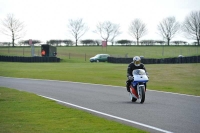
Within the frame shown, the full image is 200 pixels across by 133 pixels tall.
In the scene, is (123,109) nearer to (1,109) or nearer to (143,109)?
(143,109)

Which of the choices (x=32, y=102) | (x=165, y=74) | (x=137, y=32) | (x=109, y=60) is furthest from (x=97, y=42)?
(x=32, y=102)

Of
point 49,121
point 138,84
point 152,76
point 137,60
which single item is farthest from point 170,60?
point 49,121

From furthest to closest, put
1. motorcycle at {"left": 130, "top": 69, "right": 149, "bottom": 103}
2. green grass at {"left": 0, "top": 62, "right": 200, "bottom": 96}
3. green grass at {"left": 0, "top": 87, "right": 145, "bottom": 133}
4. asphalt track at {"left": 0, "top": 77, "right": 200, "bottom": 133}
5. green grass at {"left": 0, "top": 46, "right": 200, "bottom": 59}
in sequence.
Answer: green grass at {"left": 0, "top": 46, "right": 200, "bottom": 59} → green grass at {"left": 0, "top": 62, "right": 200, "bottom": 96} → motorcycle at {"left": 130, "top": 69, "right": 149, "bottom": 103} → asphalt track at {"left": 0, "top": 77, "right": 200, "bottom": 133} → green grass at {"left": 0, "top": 87, "right": 145, "bottom": 133}

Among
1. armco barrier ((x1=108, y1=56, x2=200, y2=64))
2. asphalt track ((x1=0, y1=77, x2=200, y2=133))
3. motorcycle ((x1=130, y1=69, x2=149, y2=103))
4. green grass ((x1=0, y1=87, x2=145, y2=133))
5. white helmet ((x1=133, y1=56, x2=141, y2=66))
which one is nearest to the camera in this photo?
green grass ((x1=0, y1=87, x2=145, y2=133))

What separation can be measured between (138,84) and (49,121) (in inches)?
209

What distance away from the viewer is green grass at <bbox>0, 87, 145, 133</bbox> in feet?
30.1

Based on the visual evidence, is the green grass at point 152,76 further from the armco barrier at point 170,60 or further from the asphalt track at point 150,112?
the asphalt track at point 150,112

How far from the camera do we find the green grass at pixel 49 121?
917 centimetres

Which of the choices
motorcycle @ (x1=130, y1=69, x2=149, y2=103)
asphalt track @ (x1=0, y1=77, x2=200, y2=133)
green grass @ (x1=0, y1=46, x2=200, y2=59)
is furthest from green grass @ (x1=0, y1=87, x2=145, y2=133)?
green grass @ (x1=0, y1=46, x2=200, y2=59)

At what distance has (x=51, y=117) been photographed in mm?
11086

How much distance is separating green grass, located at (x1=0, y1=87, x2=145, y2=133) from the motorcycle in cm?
296

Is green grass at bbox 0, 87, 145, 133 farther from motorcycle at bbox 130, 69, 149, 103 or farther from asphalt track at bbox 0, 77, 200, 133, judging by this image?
motorcycle at bbox 130, 69, 149, 103

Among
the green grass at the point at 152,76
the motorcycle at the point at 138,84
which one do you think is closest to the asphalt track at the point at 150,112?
the motorcycle at the point at 138,84

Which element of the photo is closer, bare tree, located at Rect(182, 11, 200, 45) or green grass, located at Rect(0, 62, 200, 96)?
green grass, located at Rect(0, 62, 200, 96)
